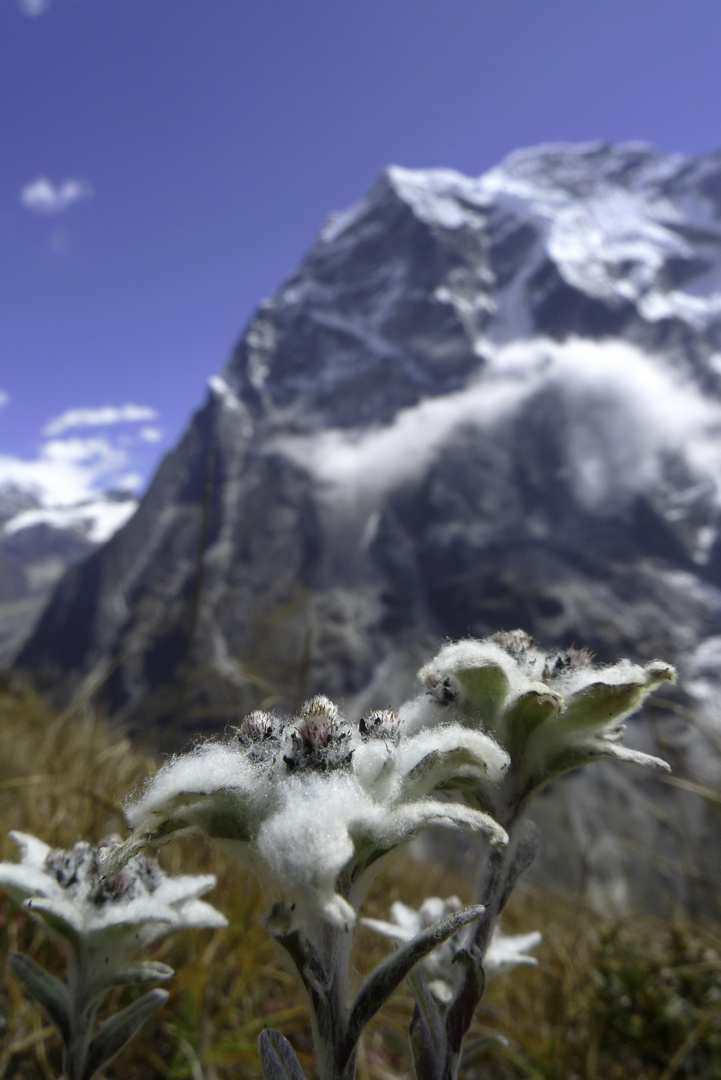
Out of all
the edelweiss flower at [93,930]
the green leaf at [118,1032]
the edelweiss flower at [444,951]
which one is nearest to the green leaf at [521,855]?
the edelweiss flower at [444,951]

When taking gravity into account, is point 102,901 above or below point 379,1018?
above

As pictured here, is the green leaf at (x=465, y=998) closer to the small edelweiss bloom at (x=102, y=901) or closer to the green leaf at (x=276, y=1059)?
the green leaf at (x=276, y=1059)

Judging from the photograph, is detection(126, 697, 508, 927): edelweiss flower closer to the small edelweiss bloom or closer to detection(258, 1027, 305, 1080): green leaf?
detection(258, 1027, 305, 1080): green leaf

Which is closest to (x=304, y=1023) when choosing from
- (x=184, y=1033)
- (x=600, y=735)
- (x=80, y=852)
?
(x=184, y=1033)

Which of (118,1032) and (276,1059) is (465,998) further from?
(118,1032)

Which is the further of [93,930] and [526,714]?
[93,930]

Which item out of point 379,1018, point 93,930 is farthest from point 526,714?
point 379,1018

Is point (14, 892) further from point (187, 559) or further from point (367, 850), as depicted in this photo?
point (187, 559)
